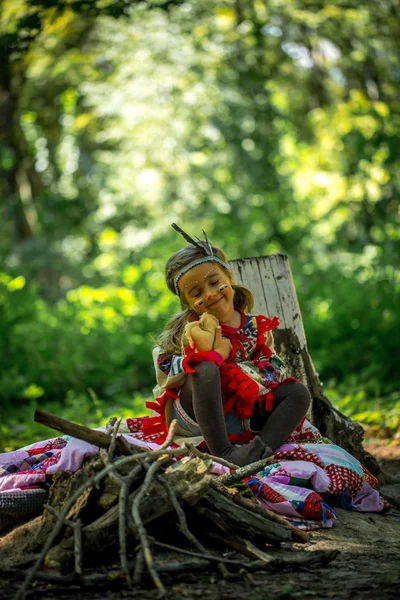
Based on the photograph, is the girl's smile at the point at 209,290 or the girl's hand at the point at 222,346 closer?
the girl's hand at the point at 222,346

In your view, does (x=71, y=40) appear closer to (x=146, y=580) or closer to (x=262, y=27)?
(x=262, y=27)

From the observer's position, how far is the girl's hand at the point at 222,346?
3.66 metres

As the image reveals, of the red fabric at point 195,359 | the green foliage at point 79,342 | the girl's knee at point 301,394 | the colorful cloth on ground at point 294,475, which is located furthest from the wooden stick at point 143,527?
the green foliage at point 79,342

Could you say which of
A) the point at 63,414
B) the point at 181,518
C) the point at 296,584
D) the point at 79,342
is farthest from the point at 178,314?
the point at 79,342

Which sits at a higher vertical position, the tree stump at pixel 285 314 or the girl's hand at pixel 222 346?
the girl's hand at pixel 222 346

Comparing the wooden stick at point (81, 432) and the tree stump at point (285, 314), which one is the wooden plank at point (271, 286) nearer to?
the tree stump at point (285, 314)

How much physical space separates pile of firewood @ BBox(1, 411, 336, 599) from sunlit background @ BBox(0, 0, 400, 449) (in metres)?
6.75

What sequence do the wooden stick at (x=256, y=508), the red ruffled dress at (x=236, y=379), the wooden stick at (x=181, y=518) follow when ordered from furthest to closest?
the red ruffled dress at (x=236, y=379) < the wooden stick at (x=256, y=508) < the wooden stick at (x=181, y=518)

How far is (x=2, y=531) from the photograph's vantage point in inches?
120

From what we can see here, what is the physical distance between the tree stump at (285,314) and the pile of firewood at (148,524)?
5.06 feet

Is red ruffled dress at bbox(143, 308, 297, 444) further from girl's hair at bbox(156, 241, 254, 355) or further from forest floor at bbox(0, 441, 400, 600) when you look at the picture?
forest floor at bbox(0, 441, 400, 600)

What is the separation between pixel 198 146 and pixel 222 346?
11.0m

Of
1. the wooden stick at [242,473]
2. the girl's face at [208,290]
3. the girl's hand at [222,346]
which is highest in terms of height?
the girl's face at [208,290]

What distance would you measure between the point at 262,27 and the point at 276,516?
11905 millimetres
